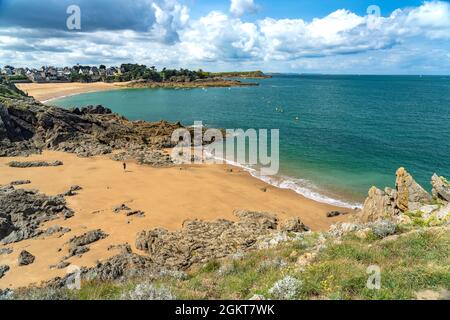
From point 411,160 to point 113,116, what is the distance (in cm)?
4723

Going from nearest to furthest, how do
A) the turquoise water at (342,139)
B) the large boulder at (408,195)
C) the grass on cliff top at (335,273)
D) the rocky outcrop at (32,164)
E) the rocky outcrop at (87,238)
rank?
the grass on cliff top at (335,273) → the rocky outcrop at (87,238) → the large boulder at (408,195) → the turquoise water at (342,139) → the rocky outcrop at (32,164)

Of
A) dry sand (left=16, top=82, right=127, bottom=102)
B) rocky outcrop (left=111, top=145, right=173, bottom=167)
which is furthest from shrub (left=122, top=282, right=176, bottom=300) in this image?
dry sand (left=16, top=82, right=127, bottom=102)

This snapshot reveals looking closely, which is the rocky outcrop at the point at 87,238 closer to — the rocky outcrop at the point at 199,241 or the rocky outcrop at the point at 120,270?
the rocky outcrop at the point at 199,241

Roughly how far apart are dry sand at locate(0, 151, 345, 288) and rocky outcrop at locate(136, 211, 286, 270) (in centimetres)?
149

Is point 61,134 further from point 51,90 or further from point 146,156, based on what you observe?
point 51,90

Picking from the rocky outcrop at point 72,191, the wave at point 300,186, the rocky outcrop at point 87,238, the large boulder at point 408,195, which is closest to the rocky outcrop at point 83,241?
the rocky outcrop at point 87,238

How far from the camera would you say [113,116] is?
202 ft

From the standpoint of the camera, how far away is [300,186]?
3212 centimetres

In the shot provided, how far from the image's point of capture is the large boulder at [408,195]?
834 inches

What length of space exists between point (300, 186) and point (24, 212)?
2224 centimetres

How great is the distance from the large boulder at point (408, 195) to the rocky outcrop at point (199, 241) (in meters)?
8.05

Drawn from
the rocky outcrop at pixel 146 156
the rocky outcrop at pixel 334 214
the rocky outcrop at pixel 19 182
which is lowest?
the rocky outcrop at pixel 334 214
